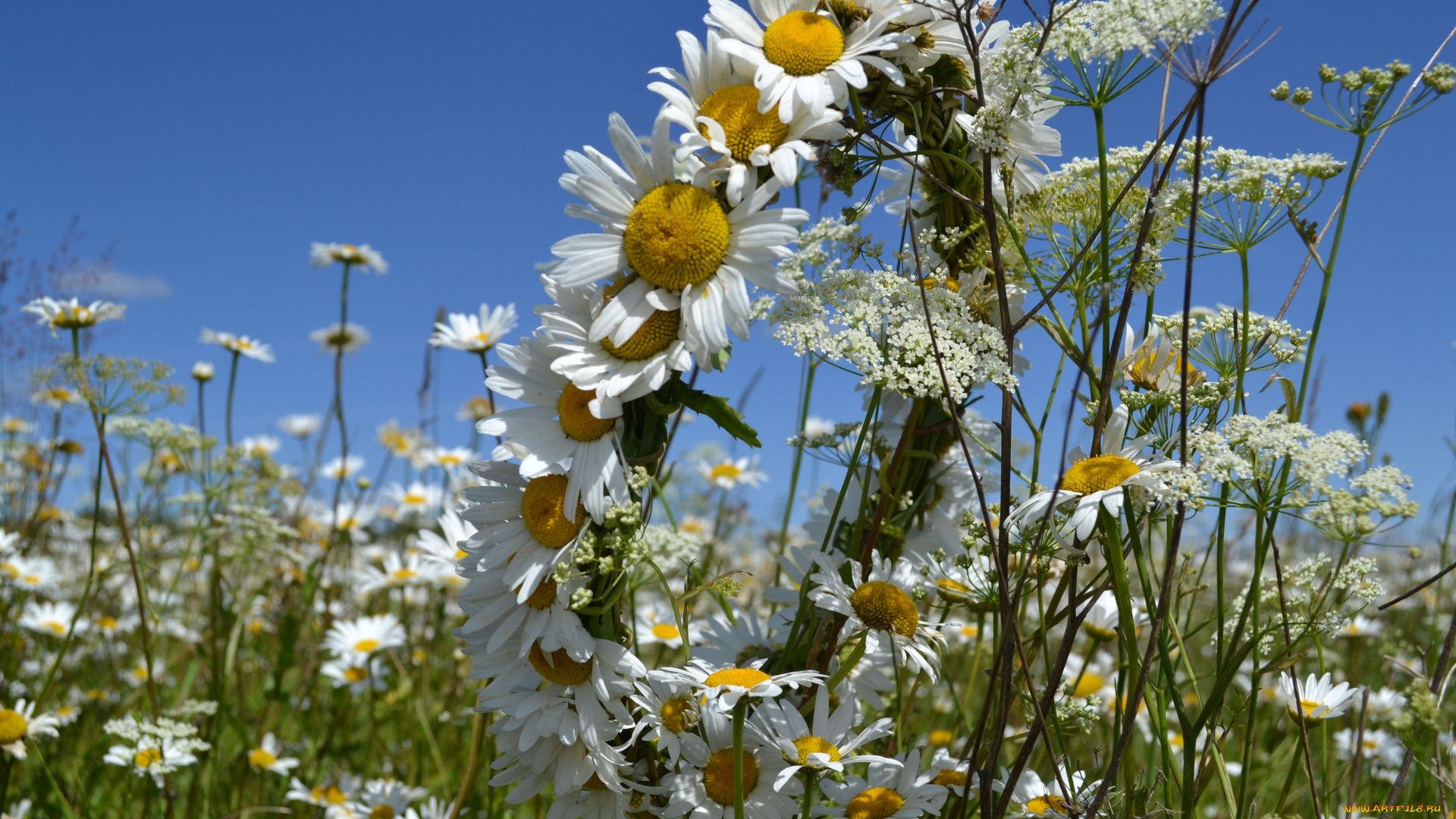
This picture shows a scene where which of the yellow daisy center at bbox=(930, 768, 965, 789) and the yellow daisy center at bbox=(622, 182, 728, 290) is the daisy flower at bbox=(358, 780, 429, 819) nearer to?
the yellow daisy center at bbox=(930, 768, 965, 789)

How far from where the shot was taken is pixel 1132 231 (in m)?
1.17

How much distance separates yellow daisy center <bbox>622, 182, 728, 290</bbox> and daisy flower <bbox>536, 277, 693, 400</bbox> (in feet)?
0.09

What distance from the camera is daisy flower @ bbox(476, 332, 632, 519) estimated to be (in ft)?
3.63

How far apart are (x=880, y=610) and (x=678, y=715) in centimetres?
34

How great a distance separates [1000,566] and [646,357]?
1.69ft

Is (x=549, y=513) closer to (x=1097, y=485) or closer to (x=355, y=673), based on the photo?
(x=1097, y=485)

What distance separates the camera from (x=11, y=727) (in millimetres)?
2033

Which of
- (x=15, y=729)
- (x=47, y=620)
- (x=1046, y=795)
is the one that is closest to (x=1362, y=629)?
(x=1046, y=795)

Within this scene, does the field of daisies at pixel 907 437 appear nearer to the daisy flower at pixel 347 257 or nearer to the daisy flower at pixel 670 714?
the daisy flower at pixel 670 714

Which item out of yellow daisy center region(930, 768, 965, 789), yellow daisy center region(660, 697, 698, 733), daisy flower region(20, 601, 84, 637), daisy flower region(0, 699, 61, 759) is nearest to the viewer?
yellow daisy center region(660, 697, 698, 733)

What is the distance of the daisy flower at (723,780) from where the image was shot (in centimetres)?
119

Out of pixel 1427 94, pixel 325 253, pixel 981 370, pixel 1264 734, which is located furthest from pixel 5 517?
pixel 1264 734

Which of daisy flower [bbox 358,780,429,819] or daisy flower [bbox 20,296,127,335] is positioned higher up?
daisy flower [bbox 20,296,127,335]

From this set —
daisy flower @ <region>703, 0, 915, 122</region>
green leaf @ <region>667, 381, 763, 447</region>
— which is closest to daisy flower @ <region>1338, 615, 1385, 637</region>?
green leaf @ <region>667, 381, 763, 447</region>
